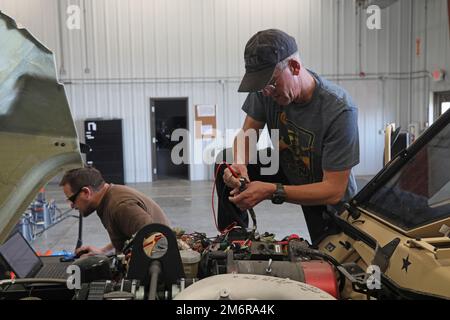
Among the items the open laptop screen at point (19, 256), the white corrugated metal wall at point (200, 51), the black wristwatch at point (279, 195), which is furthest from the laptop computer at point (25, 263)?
the white corrugated metal wall at point (200, 51)

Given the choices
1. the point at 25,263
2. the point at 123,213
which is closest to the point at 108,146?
the point at 123,213

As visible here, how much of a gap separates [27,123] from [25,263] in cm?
119

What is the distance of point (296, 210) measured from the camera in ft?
20.8

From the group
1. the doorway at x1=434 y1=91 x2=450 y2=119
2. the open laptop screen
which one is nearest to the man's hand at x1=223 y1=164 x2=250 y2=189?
the open laptop screen

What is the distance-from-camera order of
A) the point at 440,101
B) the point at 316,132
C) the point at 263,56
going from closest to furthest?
the point at 263,56 → the point at 316,132 → the point at 440,101

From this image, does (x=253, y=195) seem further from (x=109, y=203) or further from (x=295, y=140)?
(x=109, y=203)

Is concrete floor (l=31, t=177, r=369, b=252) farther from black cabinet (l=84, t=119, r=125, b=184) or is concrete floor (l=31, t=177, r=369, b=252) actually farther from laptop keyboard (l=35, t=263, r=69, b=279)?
laptop keyboard (l=35, t=263, r=69, b=279)

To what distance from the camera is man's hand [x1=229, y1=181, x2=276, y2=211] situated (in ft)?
5.16

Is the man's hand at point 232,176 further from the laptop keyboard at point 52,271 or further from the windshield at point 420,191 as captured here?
the laptop keyboard at point 52,271

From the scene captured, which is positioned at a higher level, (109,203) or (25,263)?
(109,203)

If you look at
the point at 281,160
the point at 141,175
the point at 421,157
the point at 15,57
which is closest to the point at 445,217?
the point at 421,157

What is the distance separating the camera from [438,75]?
7.91 m

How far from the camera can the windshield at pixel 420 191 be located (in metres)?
1.25
